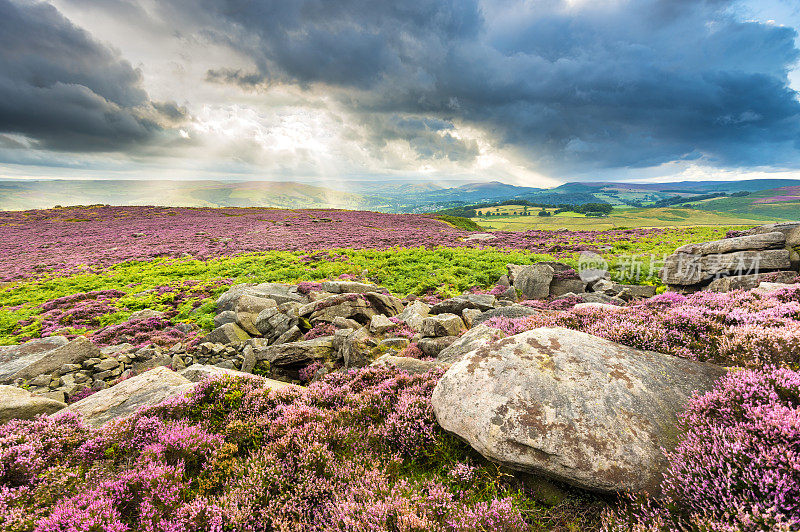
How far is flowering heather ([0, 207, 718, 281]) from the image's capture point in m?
35.6

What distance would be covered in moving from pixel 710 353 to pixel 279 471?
24.6ft

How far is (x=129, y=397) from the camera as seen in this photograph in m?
6.95

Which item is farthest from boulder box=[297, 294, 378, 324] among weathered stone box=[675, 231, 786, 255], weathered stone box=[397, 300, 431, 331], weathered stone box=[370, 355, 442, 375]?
weathered stone box=[675, 231, 786, 255]

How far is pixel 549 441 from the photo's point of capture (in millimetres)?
4086

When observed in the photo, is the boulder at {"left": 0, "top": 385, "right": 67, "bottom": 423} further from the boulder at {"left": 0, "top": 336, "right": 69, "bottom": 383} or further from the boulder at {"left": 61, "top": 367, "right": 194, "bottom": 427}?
the boulder at {"left": 0, "top": 336, "right": 69, "bottom": 383}

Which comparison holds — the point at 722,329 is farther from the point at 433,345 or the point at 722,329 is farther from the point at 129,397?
the point at 129,397

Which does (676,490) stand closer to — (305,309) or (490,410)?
(490,410)

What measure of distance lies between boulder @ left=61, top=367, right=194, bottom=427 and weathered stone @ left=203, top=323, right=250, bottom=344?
4.99 metres

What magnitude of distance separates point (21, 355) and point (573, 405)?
19.8 metres

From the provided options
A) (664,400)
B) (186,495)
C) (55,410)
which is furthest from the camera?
(55,410)

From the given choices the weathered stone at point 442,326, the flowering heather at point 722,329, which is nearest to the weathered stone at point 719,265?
the flowering heather at point 722,329

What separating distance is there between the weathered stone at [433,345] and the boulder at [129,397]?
6.43 m

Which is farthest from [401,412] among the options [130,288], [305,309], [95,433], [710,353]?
[130,288]

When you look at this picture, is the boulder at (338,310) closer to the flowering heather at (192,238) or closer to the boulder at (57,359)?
the boulder at (57,359)
